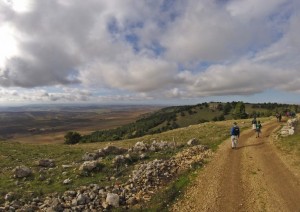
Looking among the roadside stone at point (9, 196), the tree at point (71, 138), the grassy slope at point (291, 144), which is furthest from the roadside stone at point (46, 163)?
the tree at point (71, 138)

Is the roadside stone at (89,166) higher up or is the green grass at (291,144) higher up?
the green grass at (291,144)

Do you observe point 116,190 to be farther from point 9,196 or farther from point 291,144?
point 291,144

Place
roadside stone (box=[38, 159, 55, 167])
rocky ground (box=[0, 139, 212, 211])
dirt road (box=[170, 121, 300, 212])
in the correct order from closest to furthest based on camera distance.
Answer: dirt road (box=[170, 121, 300, 212]), rocky ground (box=[0, 139, 212, 211]), roadside stone (box=[38, 159, 55, 167])

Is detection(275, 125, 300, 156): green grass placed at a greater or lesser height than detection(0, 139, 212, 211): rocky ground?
greater

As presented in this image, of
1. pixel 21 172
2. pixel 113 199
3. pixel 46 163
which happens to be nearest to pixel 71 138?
pixel 46 163

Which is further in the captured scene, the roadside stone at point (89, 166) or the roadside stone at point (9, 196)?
the roadside stone at point (89, 166)

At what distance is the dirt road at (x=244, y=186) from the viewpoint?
60.6 ft

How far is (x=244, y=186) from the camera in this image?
21531 mm

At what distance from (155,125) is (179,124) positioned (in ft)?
54.7

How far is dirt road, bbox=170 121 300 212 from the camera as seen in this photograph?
60.6ft

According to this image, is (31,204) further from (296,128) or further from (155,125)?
(155,125)

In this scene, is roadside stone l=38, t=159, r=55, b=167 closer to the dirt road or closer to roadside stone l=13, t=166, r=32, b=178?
roadside stone l=13, t=166, r=32, b=178

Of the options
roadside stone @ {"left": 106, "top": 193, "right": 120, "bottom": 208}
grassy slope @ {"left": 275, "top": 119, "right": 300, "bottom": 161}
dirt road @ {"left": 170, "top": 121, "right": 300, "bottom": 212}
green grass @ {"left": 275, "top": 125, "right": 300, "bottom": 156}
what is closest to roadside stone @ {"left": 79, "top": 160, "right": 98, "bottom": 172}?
roadside stone @ {"left": 106, "top": 193, "right": 120, "bottom": 208}

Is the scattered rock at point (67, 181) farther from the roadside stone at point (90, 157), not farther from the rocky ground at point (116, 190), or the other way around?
the roadside stone at point (90, 157)
